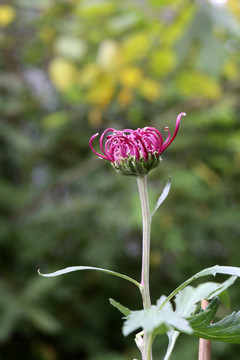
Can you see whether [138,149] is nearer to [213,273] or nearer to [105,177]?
[213,273]

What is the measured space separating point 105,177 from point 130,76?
1.01ft

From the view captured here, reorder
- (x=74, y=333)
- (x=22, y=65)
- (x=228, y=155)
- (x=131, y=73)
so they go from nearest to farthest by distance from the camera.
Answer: (x=131, y=73) → (x=74, y=333) → (x=228, y=155) → (x=22, y=65)

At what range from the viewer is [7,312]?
89 centimetres

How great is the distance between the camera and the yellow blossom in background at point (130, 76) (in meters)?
0.84

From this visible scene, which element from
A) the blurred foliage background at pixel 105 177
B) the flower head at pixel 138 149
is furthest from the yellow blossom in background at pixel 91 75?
the flower head at pixel 138 149

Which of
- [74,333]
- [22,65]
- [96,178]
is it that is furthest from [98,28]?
[74,333]

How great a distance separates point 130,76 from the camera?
33.0 inches

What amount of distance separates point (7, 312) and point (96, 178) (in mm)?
381

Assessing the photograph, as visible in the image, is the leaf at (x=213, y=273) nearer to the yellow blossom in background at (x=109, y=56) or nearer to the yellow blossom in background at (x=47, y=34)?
the yellow blossom in background at (x=109, y=56)

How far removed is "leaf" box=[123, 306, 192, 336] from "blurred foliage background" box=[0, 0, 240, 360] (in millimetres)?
589

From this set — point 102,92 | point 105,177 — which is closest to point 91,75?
point 102,92

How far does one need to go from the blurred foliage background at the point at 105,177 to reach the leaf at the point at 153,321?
59 centimetres

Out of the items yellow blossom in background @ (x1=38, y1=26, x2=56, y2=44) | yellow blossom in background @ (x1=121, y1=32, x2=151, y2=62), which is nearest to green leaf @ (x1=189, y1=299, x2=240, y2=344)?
yellow blossom in background @ (x1=121, y1=32, x2=151, y2=62)

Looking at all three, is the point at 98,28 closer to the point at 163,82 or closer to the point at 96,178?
the point at 163,82
